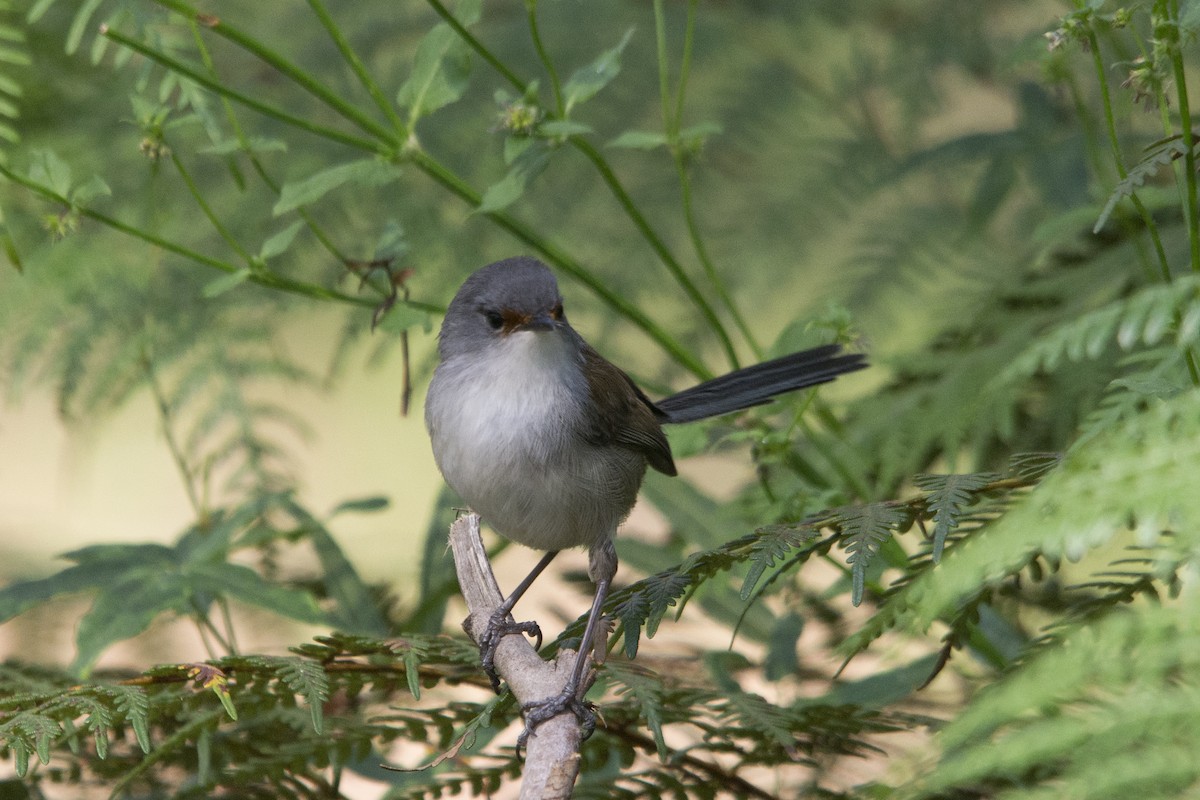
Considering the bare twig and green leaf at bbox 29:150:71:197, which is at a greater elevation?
green leaf at bbox 29:150:71:197

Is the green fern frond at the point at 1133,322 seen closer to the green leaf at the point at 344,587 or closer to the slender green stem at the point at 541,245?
the slender green stem at the point at 541,245

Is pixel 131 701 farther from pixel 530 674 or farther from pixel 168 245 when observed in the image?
pixel 168 245

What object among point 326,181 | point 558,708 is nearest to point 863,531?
point 558,708

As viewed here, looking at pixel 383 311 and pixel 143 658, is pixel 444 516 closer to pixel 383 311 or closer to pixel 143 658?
pixel 383 311

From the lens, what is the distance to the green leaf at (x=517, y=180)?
201 cm

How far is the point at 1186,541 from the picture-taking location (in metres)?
0.87

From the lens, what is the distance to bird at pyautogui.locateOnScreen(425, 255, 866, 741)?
227 cm

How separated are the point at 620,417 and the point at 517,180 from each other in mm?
590

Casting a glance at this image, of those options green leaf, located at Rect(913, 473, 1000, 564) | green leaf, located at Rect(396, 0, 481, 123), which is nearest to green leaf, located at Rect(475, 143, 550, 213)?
green leaf, located at Rect(396, 0, 481, 123)

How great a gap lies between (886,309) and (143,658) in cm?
247

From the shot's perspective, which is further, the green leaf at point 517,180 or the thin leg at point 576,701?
the green leaf at point 517,180

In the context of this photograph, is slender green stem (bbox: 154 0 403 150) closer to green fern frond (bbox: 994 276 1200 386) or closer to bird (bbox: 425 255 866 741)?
bird (bbox: 425 255 866 741)

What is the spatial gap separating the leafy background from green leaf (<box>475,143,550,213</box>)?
0.01m

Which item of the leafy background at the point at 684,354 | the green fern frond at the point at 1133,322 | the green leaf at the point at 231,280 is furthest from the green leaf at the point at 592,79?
the green fern frond at the point at 1133,322
